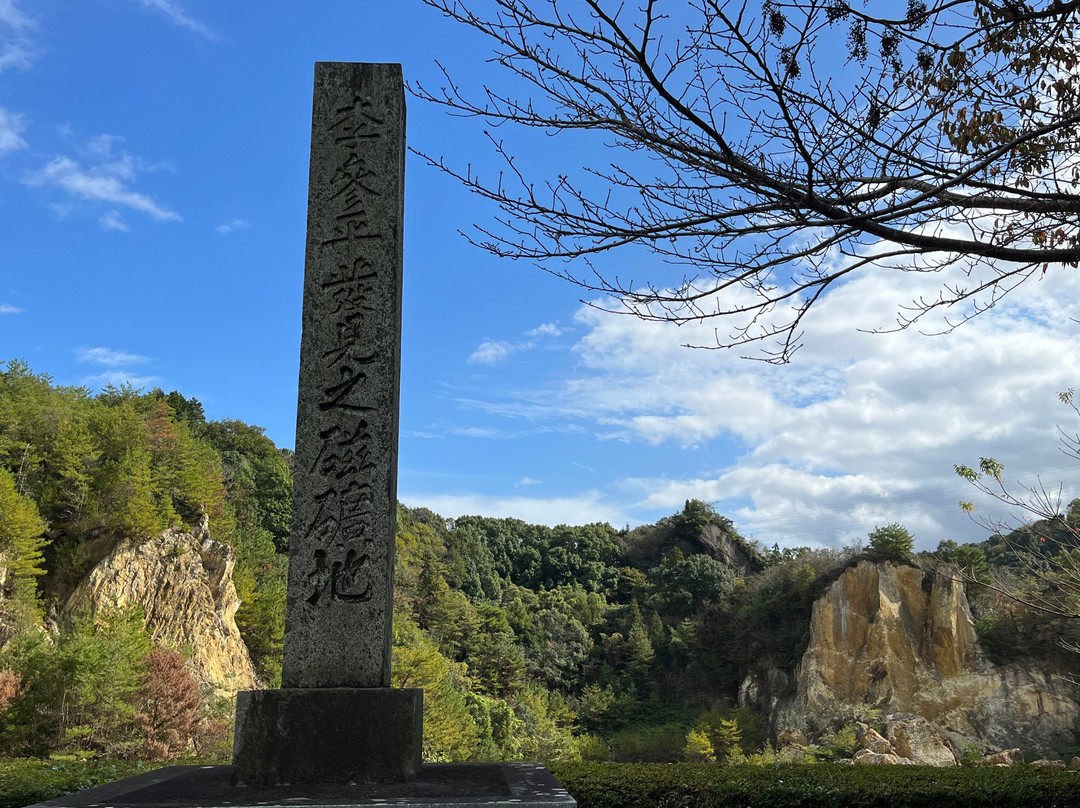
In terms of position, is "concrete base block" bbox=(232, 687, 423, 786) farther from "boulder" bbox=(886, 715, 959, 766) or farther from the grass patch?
"boulder" bbox=(886, 715, 959, 766)

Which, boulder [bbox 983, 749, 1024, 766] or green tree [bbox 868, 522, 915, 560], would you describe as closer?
boulder [bbox 983, 749, 1024, 766]

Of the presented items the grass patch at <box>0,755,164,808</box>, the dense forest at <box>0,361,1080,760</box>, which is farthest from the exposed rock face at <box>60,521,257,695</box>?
the grass patch at <box>0,755,164,808</box>

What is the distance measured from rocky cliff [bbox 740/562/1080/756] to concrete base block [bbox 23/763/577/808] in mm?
22663

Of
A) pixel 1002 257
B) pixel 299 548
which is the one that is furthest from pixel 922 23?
pixel 299 548

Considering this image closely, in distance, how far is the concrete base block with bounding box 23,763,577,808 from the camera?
2793 mm

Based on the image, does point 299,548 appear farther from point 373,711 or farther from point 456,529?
point 456,529

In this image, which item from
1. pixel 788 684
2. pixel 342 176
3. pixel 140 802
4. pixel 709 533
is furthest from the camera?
pixel 709 533

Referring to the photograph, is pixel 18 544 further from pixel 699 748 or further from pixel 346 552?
pixel 699 748

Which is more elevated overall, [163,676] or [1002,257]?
[1002,257]

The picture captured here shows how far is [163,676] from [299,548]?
1302 cm

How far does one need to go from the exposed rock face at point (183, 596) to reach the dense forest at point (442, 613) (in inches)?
26.0

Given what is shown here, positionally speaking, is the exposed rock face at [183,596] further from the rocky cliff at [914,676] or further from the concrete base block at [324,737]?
the rocky cliff at [914,676]

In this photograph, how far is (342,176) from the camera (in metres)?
3.92

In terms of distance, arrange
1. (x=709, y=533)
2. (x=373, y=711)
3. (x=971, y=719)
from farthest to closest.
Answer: (x=709, y=533) < (x=971, y=719) < (x=373, y=711)
